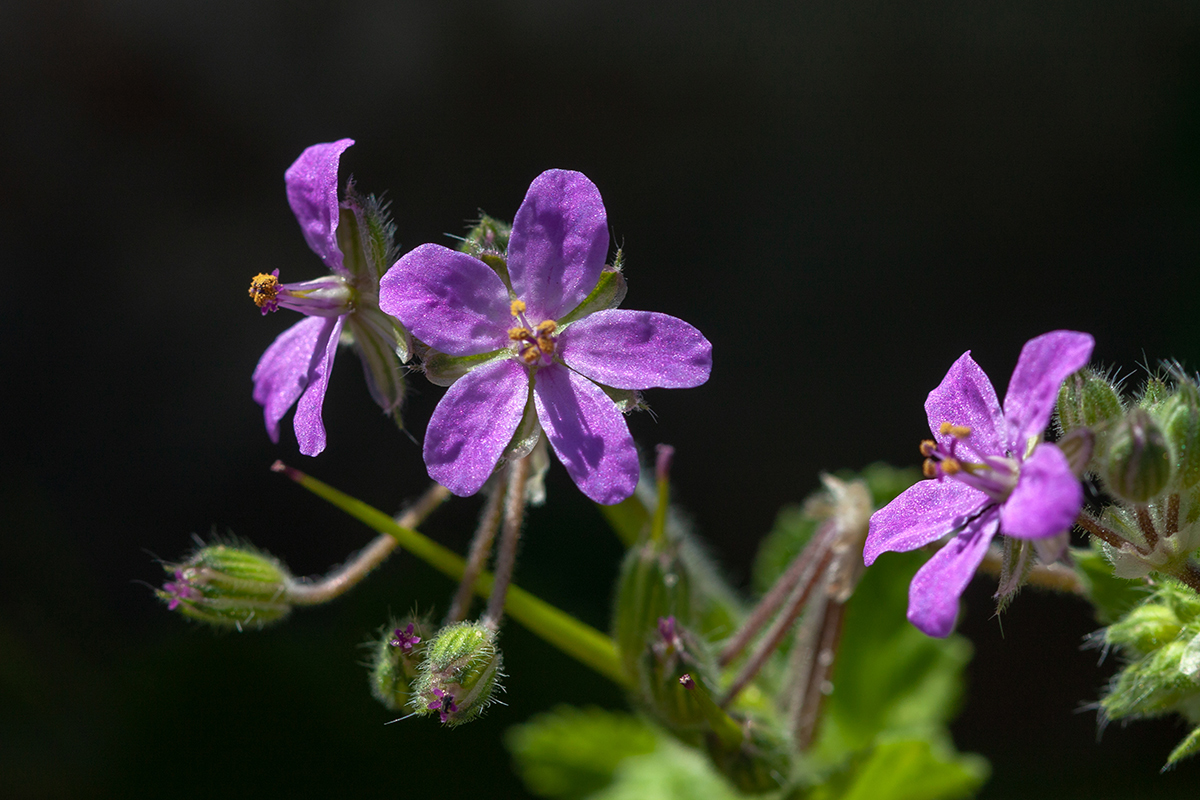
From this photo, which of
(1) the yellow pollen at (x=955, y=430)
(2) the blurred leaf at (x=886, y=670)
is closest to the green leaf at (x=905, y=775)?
(2) the blurred leaf at (x=886, y=670)

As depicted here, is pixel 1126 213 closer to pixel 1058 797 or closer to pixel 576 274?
pixel 1058 797

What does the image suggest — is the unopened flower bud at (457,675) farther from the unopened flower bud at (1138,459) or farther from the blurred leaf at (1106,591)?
the blurred leaf at (1106,591)

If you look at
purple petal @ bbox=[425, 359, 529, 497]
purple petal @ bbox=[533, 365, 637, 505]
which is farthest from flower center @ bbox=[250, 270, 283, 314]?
purple petal @ bbox=[533, 365, 637, 505]

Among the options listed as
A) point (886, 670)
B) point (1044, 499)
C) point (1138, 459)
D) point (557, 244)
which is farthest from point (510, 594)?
point (886, 670)

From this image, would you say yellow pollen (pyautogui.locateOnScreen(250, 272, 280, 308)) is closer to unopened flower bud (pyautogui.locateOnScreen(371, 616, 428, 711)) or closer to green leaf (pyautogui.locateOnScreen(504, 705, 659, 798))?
unopened flower bud (pyautogui.locateOnScreen(371, 616, 428, 711))

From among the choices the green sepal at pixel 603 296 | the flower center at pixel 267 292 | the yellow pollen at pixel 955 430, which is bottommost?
the yellow pollen at pixel 955 430

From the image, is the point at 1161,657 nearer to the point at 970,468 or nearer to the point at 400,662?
the point at 970,468

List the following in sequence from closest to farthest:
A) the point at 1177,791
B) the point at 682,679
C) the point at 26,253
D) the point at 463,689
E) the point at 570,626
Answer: the point at 463,689 → the point at 682,679 → the point at 570,626 → the point at 1177,791 → the point at 26,253

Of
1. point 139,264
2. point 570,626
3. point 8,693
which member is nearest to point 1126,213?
point 570,626
